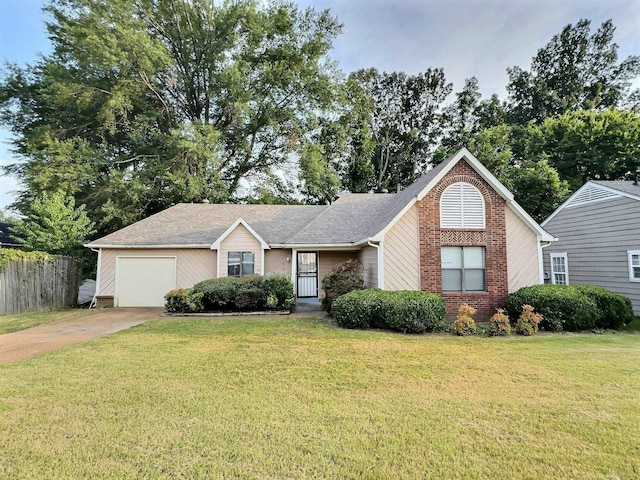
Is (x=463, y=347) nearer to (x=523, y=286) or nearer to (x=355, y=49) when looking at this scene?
(x=523, y=286)

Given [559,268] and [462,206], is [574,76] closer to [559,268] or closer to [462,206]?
[559,268]

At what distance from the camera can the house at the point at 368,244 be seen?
438 inches

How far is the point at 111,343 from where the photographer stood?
788cm

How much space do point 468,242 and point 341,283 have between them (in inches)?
176

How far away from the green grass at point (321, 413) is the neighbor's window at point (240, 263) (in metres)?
7.45

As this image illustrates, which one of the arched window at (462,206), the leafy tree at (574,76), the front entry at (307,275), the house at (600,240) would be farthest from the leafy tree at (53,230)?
the leafy tree at (574,76)

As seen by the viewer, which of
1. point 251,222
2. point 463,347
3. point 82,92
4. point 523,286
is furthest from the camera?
point 82,92

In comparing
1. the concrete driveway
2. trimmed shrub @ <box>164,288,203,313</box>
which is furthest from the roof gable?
the concrete driveway

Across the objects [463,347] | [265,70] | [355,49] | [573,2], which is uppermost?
[355,49]

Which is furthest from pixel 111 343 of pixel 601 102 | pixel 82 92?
pixel 601 102

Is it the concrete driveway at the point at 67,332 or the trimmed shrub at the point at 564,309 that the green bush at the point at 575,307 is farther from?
the concrete driveway at the point at 67,332

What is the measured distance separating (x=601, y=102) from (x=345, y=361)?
1624 inches

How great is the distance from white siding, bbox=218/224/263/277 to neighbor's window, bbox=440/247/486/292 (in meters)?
7.68

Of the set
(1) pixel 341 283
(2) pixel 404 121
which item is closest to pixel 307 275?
(1) pixel 341 283
